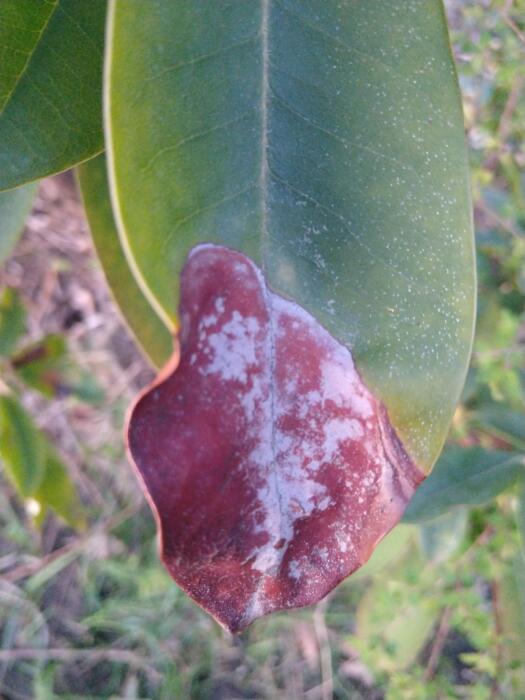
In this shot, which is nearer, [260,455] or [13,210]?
[260,455]

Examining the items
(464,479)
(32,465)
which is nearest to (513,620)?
(464,479)

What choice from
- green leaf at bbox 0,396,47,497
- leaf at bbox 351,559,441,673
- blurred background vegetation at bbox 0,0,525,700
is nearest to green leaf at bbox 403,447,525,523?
blurred background vegetation at bbox 0,0,525,700

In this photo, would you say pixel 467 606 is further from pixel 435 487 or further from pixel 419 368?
pixel 419 368

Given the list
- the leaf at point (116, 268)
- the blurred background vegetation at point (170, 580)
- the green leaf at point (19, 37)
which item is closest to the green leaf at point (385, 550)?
the blurred background vegetation at point (170, 580)

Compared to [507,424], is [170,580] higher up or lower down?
lower down

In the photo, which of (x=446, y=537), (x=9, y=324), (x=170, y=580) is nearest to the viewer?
(x=446, y=537)

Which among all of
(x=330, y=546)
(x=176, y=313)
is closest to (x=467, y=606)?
(x=330, y=546)

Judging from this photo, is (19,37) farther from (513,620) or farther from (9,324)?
(513,620)
